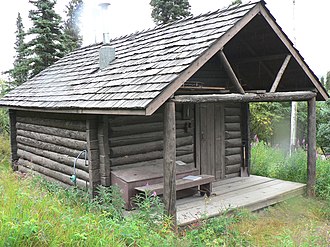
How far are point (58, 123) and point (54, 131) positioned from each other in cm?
31

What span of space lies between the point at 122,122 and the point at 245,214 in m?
2.92

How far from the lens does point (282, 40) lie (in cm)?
709

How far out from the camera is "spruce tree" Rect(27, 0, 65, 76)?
585 inches

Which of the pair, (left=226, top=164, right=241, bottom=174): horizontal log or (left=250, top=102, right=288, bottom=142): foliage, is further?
(left=250, top=102, right=288, bottom=142): foliage

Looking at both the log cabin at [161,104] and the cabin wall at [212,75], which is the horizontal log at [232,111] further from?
the cabin wall at [212,75]

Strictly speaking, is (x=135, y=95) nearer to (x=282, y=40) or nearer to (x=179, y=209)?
(x=179, y=209)

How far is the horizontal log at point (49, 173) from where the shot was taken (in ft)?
24.8

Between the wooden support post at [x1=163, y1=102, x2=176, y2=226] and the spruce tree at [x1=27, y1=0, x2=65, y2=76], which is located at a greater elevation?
the spruce tree at [x1=27, y1=0, x2=65, y2=76]

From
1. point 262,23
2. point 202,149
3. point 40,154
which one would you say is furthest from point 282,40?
point 40,154

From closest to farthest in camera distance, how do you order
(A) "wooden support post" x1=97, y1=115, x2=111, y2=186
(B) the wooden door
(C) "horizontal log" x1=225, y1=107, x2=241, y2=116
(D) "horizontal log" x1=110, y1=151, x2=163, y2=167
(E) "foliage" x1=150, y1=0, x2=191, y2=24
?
(A) "wooden support post" x1=97, y1=115, x2=111, y2=186, (D) "horizontal log" x1=110, y1=151, x2=163, y2=167, (B) the wooden door, (C) "horizontal log" x1=225, y1=107, x2=241, y2=116, (E) "foliage" x1=150, y1=0, x2=191, y2=24

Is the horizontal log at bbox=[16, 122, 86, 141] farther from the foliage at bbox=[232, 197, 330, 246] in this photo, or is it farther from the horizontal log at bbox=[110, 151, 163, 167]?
the foliage at bbox=[232, 197, 330, 246]

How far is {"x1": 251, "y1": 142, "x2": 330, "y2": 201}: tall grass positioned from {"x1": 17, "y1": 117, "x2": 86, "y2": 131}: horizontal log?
5422 mm

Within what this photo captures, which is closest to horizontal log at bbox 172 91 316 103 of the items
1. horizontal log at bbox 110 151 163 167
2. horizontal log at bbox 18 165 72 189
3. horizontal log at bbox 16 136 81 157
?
horizontal log at bbox 110 151 163 167

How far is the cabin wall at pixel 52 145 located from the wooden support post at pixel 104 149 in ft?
1.31
